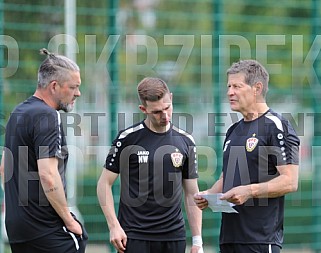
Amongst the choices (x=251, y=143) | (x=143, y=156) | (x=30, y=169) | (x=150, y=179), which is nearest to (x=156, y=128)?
(x=143, y=156)

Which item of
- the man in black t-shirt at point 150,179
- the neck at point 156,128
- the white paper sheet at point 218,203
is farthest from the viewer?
the neck at point 156,128

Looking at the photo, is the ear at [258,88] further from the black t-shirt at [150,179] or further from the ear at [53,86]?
the ear at [53,86]

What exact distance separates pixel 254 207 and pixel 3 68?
10.7ft

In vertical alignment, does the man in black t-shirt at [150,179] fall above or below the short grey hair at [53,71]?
below

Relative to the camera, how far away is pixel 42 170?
5.75 metres

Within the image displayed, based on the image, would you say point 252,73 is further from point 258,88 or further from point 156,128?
point 156,128

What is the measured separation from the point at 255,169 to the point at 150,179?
773mm

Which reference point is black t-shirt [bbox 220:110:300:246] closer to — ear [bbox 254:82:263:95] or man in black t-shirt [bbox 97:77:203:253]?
ear [bbox 254:82:263:95]

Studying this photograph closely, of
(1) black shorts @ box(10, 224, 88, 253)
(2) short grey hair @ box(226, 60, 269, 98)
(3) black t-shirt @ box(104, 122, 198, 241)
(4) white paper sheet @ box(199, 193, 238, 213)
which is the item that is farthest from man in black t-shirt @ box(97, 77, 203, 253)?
(2) short grey hair @ box(226, 60, 269, 98)

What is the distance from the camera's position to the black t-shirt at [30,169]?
5.82 metres

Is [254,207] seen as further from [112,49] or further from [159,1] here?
[159,1]

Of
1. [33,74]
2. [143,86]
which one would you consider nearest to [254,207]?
[143,86]

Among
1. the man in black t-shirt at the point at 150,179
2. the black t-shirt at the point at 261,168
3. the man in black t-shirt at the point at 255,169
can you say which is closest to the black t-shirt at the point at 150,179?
the man in black t-shirt at the point at 150,179

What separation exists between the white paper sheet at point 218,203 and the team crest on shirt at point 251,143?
399 millimetres
